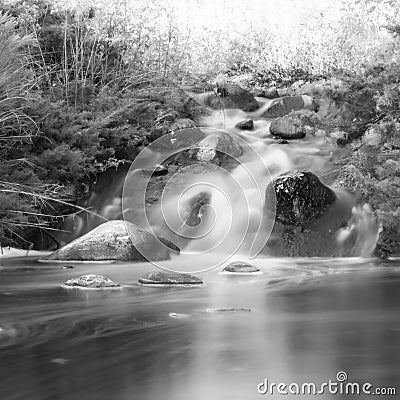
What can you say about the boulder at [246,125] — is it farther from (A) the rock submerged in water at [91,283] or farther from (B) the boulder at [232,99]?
(A) the rock submerged in water at [91,283]

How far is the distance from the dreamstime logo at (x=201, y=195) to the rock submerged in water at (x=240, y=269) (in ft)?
0.99

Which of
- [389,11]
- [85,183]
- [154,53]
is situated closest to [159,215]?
[85,183]

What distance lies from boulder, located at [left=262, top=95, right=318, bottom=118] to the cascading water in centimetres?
72

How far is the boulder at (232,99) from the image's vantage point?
39.8ft

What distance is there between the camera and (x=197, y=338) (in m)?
3.60

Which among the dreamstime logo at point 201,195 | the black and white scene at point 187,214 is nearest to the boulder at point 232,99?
the black and white scene at point 187,214

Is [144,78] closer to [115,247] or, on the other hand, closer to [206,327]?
[115,247]

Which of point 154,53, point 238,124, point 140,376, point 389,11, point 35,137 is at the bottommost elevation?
point 140,376

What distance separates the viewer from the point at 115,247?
716 centimetres

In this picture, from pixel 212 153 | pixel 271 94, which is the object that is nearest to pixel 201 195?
pixel 212 153

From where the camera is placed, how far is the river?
2801mm

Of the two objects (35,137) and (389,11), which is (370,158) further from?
(389,11)

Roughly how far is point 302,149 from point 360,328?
248 inches
